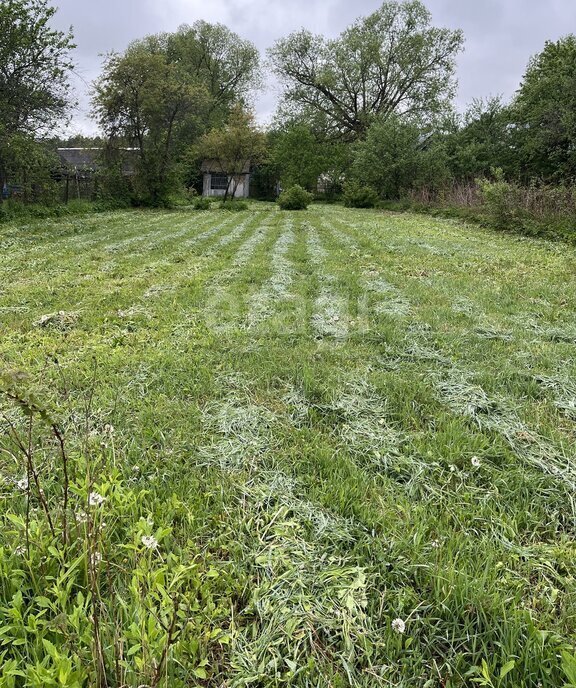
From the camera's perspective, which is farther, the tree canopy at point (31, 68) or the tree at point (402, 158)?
the tree at point (402, 158)

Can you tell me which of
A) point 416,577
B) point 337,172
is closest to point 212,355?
point 416,577

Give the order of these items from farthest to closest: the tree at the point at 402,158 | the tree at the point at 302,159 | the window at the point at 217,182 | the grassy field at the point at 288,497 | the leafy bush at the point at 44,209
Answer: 1. the window at the point at 217,182
2. the tree at the point at 302,159
3. the tree at the point at 402,158
4. the leafy bush at the point at 44,209
5. the grassy field at the point at 288,497

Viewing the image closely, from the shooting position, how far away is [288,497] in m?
1.67

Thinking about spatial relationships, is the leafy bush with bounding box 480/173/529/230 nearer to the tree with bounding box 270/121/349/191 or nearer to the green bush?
the green bush

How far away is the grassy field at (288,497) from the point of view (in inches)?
42.5

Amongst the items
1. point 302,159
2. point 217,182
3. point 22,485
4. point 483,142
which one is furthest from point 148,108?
point 22,485

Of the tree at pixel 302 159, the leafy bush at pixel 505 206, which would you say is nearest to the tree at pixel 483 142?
the leafy bush at pixel 505 206

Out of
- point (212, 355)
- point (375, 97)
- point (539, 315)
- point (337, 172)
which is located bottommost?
point (212, 355)

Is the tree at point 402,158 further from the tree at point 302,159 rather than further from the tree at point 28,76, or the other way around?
the tree at point 28,76

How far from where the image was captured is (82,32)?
532 inches

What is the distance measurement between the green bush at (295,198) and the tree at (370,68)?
1212 cm

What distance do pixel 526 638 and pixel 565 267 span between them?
6.68 metres

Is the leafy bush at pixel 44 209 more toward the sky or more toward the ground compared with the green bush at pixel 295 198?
more toward the ground

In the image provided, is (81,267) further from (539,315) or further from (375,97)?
(375,97)
